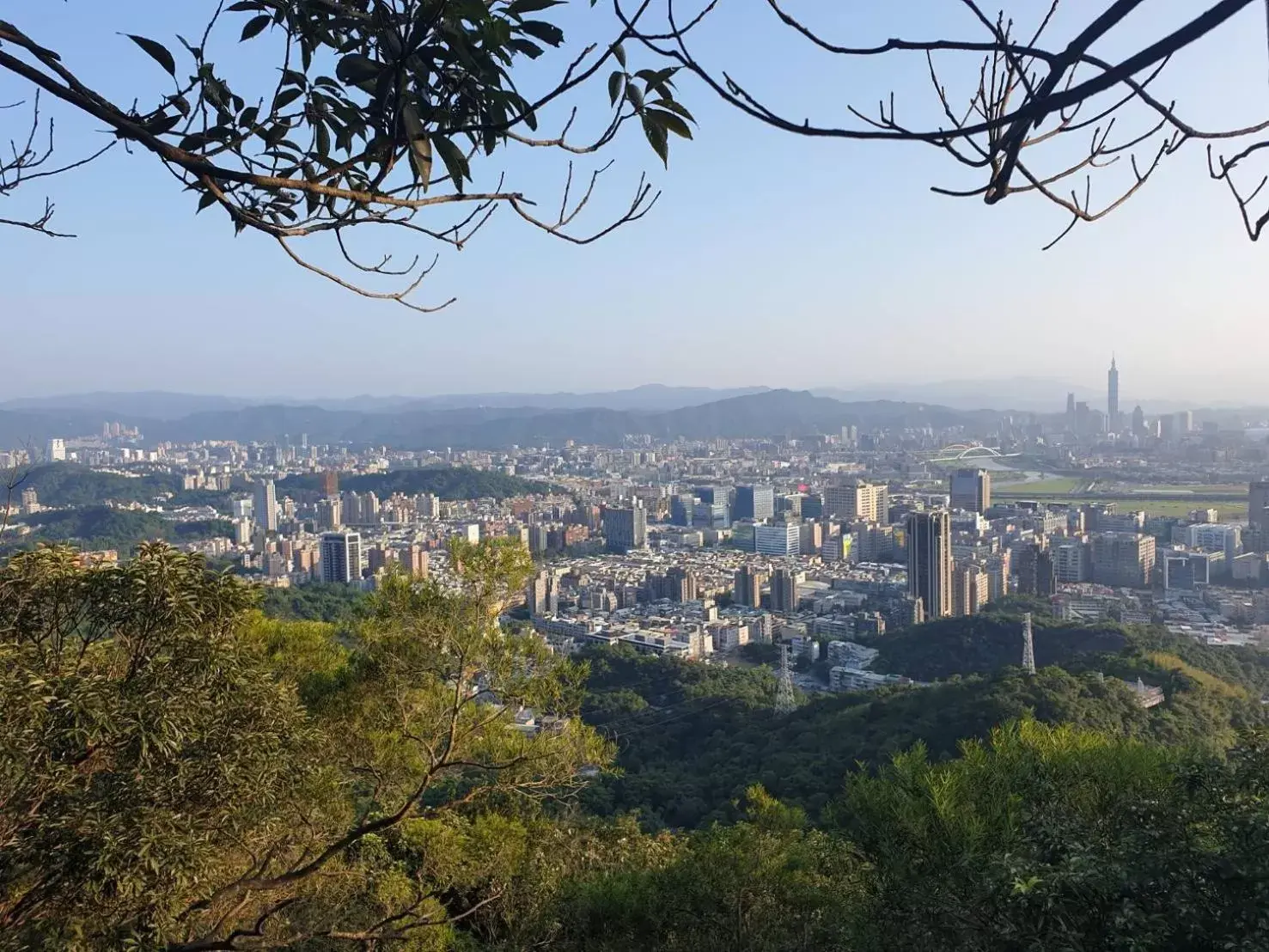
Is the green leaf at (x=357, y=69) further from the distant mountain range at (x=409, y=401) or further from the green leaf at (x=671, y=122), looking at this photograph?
the distant mountain range at (x=409, y=401)

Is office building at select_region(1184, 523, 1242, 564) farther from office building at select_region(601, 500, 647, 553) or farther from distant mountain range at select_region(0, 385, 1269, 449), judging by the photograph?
distant mountain range at select_region(0, 385, 1269, 449)

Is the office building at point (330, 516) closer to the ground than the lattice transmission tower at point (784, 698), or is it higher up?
higher up

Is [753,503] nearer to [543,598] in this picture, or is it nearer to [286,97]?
[543,598]

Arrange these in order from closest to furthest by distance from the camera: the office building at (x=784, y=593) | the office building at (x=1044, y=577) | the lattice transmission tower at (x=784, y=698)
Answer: the lattice transmission tower at (x=784, y=698) → the office building at (x=1044, y=577) → the office building at (x=784, y=593)

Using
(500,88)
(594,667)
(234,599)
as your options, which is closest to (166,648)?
(234,599)

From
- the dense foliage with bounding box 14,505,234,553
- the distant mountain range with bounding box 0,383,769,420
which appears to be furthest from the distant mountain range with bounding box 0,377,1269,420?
the dense foliage with bounding box 14,505,234,553

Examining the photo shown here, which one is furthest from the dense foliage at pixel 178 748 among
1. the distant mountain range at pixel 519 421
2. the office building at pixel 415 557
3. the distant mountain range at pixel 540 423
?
the distant mountain range at pixel 540 423
